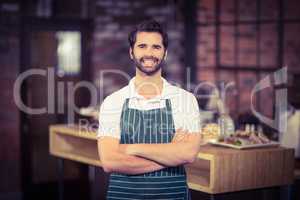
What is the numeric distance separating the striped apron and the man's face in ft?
0.70

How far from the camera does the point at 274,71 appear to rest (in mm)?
5691

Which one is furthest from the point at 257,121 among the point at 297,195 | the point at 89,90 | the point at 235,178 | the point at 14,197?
the point at 14,197

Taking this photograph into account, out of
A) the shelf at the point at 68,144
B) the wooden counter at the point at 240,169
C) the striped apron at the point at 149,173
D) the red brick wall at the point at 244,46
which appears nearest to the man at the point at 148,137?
the striped apron at the point at 149,173

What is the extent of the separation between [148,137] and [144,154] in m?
0.07

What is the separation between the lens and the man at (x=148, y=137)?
2635 mm

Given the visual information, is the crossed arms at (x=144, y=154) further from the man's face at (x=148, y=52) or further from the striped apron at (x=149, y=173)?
the man's face at (x=148, y=52)

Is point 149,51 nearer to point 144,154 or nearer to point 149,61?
point 149,61

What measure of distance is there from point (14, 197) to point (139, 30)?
407 cm

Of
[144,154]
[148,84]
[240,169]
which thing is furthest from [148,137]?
[240,169]

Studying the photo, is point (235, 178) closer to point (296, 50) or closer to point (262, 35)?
point (296, 50)

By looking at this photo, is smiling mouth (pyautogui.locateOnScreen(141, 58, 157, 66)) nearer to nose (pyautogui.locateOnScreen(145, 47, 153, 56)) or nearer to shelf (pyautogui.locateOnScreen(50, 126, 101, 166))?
nose (pyautogui.locateOnScreen(145, 47, 153, 56))

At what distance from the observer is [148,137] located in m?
2.64

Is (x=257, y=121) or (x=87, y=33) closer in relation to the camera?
(x=257, y=121)

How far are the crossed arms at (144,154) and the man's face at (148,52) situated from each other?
32 centimetres
